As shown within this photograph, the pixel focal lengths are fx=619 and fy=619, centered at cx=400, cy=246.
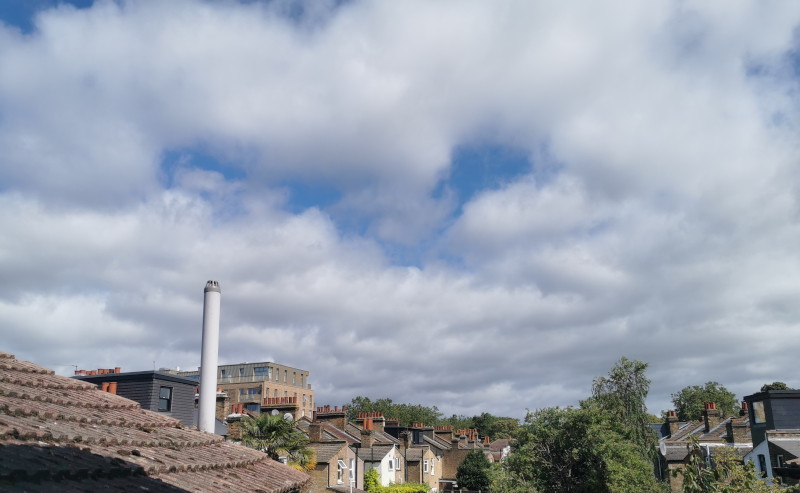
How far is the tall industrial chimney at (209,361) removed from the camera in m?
14.6

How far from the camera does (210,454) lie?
8.95m

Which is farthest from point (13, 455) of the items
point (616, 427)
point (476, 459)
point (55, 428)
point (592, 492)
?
point (476, 459)

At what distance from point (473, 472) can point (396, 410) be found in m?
70.2

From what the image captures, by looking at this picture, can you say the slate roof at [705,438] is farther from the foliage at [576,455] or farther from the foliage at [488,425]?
the foliage at [488,425]

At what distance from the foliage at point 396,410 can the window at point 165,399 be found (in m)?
92.4

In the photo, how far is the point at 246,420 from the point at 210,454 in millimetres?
22118

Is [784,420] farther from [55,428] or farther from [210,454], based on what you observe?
[55,428]

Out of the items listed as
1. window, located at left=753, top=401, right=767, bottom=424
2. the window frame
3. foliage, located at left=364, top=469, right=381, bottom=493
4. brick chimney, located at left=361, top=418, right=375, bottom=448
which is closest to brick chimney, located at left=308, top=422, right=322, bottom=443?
foliage, located at left=364, top=469, right=381, bottom=493

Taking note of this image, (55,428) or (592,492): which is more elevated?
(55,428)

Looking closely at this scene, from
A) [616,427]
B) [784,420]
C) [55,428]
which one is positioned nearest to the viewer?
[55,428]

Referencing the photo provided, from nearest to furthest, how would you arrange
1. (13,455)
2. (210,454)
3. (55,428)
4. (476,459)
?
1. (13,455)
2. (55,428)
3. (210,454)
4. (476,459)

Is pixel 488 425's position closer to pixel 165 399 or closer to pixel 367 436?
pixel 367 436

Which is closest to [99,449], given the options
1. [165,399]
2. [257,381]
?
[165,399]

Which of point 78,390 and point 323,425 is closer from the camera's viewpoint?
point 78,390
